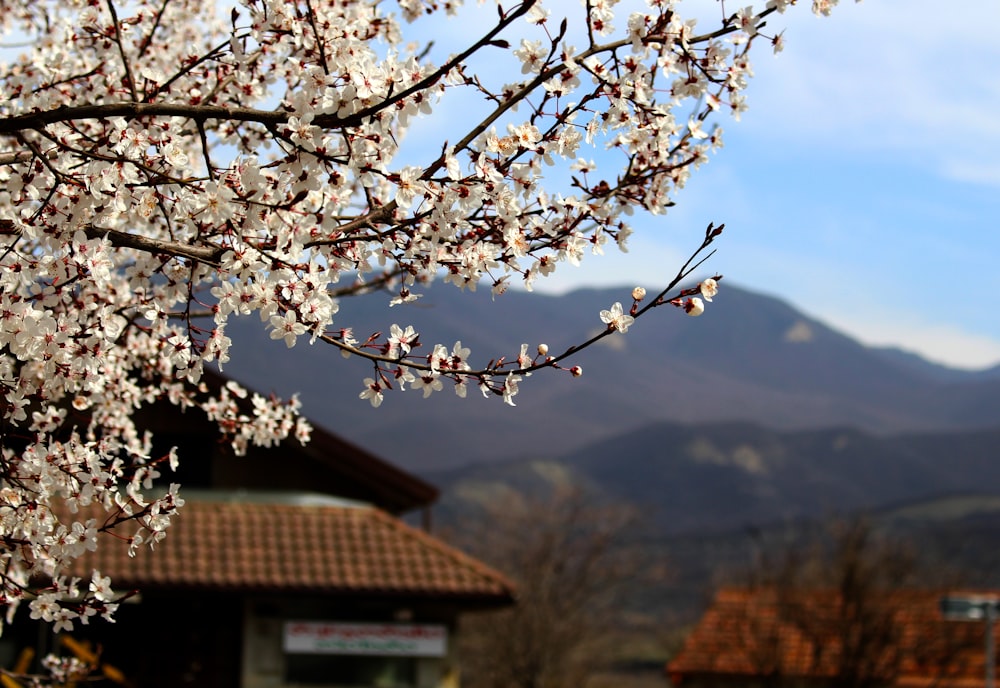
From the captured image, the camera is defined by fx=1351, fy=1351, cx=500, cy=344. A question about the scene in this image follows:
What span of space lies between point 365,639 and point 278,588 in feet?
6.48

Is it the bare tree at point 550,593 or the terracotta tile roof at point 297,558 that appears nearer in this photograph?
the terracotta tile roof at point 297,558

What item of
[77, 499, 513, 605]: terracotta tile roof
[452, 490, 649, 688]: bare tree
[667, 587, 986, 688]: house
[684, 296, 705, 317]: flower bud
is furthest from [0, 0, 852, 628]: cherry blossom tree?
[452, 490, 649, 688]: bare tree

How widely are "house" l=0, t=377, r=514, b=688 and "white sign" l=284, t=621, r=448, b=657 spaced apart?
0.07ft

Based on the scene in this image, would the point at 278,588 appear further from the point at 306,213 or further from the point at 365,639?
the point at 306,213

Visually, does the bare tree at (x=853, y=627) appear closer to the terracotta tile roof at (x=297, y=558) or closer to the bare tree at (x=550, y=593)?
the terracotta tile roof at (x=297, y=558)

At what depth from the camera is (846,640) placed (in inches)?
1099

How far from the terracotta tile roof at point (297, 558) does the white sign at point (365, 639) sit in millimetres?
1043

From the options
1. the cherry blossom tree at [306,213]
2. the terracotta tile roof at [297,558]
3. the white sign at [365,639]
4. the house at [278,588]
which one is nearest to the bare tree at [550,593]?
the house at [278,588]

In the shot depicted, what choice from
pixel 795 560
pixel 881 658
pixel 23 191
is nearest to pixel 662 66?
pixel 23 191

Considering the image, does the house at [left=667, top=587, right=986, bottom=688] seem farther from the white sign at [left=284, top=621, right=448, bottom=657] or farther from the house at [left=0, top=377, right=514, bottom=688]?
the white sign at [left=284, top=621, right=448, bottom=657]

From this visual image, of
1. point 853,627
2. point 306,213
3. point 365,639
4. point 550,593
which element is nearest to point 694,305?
point 306,213

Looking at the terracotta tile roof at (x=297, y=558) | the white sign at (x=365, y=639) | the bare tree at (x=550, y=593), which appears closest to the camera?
the terracotta tile roof at (x=297, y=558)

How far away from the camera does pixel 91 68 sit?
24.9 feet

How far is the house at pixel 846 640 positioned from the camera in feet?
90.9
